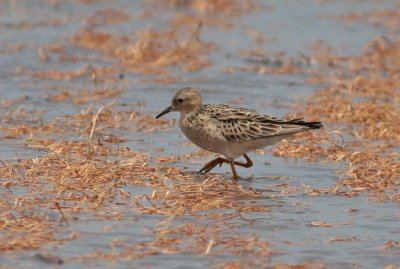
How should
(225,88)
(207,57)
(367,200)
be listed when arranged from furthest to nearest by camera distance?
(207,57) < (225,88) < (367,200)

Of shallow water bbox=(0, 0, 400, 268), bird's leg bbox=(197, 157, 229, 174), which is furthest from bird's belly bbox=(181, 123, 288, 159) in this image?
shallow water bbox=(0, 0, 400, 268)

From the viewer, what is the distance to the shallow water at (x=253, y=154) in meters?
9.58

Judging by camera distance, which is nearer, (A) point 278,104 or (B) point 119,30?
(A) point 278,104

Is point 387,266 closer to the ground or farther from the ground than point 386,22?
closer to the ground

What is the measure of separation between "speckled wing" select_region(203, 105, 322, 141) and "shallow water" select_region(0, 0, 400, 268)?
61cm

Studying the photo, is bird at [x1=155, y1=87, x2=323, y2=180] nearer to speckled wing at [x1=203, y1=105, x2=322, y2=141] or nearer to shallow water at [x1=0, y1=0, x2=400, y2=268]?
speckled wing at [x1=203, y1=105, x2=322, y2=141]

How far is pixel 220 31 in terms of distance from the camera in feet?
82.0

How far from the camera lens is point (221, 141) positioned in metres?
12.9

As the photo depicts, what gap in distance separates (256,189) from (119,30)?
12.6m

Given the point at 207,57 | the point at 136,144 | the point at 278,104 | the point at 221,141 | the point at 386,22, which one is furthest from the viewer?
the point at 386,22

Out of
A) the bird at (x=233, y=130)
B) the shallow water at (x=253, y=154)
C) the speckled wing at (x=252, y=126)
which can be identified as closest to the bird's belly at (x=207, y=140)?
the bird at (x=233, y=130)

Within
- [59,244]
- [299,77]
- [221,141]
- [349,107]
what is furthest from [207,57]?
[59,244]

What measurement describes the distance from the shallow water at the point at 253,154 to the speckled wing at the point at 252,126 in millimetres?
612

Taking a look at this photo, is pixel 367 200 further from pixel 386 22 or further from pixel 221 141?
pixel 386 22
